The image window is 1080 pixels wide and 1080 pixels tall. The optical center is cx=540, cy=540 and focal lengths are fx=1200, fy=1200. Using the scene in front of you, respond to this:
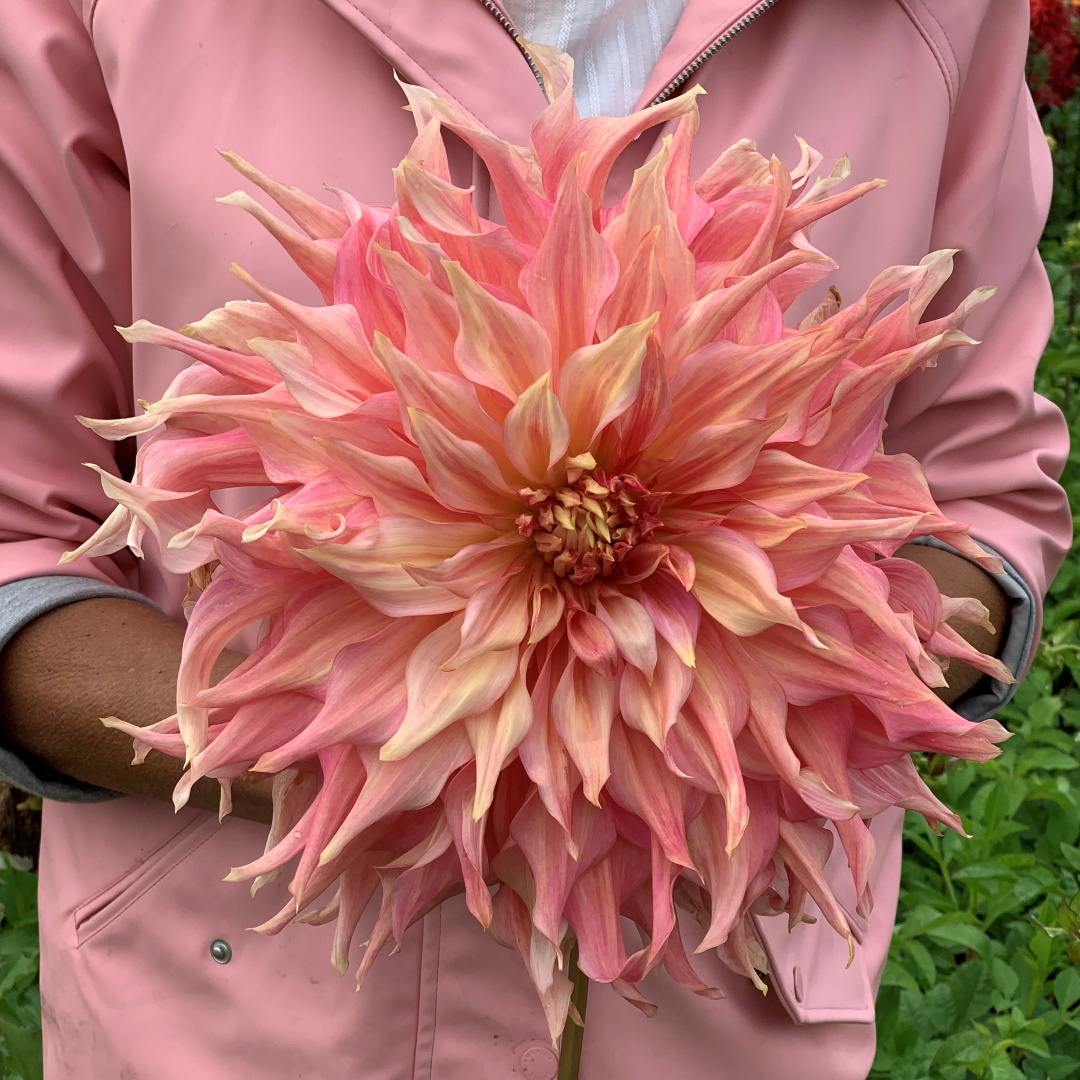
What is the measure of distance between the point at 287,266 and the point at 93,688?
1.44ft

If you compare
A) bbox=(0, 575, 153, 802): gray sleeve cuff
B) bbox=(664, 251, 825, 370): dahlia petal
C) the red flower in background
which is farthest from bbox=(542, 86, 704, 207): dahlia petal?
the red flower in background

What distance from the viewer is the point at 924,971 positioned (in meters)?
2.09

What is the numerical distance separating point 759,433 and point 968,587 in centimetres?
69

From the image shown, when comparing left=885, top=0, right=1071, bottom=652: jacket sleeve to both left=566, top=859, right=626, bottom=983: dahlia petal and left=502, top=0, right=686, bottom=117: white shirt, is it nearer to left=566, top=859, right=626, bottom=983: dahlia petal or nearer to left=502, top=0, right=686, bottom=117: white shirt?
left=502, top=0, right=686, bottom=117: white shirt

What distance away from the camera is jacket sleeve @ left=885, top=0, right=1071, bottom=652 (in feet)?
4.36

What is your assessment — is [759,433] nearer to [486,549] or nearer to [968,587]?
[486,549]

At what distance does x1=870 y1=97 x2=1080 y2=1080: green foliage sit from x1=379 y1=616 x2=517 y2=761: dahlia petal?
136cm

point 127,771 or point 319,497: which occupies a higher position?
point 319,497

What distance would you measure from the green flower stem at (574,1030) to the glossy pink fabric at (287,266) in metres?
0.27

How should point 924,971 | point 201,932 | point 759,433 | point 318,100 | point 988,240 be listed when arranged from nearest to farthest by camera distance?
point 759,433
point 318,100
point 201,932
point 988,240
point 924,971

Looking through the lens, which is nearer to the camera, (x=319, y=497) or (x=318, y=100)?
(x=319, y=497)

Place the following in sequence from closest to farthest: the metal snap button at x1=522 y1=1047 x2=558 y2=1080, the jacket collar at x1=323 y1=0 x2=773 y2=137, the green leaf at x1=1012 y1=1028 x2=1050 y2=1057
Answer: the jacket collar at x1=323 y1=0 x2=773 y2=137 → the metal snap button at x1=522 y1=1047 x2=558 y2=1080 → the green leaf at x1=1012 y1=1028 x2=1050 y2=1057

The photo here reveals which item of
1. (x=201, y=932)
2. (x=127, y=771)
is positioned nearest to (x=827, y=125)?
(x=127, y=771)

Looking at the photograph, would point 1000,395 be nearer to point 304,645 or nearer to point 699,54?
point 699,54
